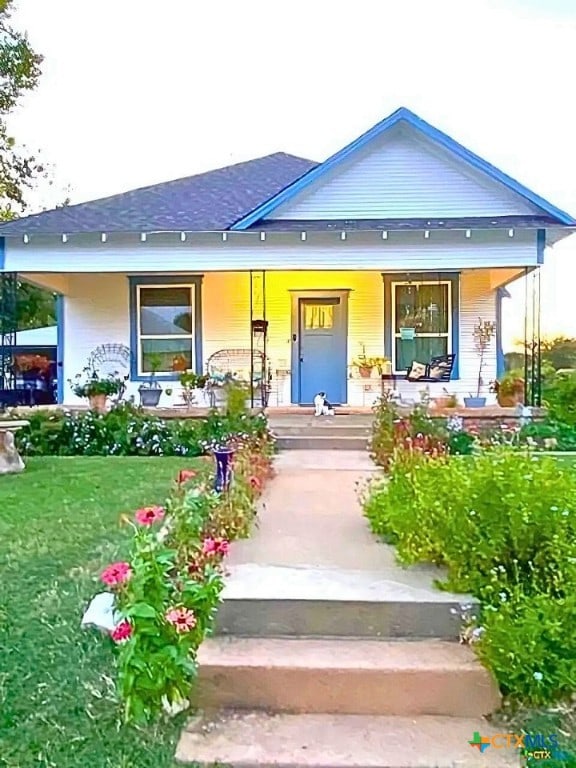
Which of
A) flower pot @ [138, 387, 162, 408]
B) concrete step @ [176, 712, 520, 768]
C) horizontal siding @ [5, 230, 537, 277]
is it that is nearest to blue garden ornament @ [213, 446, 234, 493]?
concrete step @ [176, 712, 520, 768]

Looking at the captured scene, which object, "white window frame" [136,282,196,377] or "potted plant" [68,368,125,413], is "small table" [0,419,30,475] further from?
"white window frame" [136,282,196,377]

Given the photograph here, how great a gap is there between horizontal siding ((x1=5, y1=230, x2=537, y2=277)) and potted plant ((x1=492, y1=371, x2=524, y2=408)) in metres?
1.88

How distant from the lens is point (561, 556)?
3.37 m

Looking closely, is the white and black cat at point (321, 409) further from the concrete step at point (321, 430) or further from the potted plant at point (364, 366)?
the potted plant at point (364, 366)

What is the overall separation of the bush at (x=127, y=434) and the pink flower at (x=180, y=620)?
254 inches

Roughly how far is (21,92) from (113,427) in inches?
643

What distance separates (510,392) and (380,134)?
4.58 meters

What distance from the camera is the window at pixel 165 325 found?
13.4 metres

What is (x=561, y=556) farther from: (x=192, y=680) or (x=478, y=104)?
(x=478, y=104)

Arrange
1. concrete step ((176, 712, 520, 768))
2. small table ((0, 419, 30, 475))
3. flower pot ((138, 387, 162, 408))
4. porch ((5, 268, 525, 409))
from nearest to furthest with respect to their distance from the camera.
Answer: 1. concrete step ((176, 712, 520, 768))
2. small table ((0, 419, 30, 475))
3. flower pot ((138, 387, 162, 408))
4. porch ((5, 268, 525, 409))

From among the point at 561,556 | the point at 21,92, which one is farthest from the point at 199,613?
the point at 21,92

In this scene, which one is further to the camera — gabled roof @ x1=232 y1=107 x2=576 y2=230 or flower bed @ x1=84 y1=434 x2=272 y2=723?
gabled roof @ x1=232 y1=107 x2=576 y2=230

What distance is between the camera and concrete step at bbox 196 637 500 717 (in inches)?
121

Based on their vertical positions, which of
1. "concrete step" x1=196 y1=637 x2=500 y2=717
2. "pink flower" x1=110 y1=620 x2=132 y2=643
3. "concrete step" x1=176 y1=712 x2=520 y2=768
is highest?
"pink flower" x1=110 y1=620 x2=132 y2=643
